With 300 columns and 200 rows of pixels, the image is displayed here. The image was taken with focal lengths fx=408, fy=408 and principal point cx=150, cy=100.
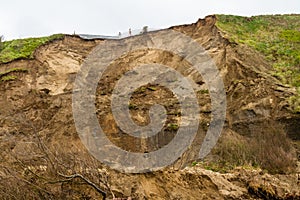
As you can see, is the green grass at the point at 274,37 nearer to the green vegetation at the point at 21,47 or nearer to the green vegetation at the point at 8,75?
the green vegetation at the point at 21,47

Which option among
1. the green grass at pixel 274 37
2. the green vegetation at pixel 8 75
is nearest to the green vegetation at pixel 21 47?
the green vegetation at pixel 8 75

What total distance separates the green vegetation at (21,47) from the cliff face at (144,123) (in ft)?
1.59

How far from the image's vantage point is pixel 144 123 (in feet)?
48.4

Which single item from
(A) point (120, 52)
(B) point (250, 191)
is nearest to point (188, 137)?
(B) point (250, 191)

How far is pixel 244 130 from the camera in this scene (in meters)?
12.6

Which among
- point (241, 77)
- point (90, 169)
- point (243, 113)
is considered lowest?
point (90, 169)

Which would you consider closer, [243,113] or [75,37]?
[243,113]

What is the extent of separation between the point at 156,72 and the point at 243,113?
5449 mm

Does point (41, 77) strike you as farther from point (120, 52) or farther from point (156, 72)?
point (156, 72)

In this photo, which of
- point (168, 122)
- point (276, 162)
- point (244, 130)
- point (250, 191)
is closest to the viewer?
point (250, 191)

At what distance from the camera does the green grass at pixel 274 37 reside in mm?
14367

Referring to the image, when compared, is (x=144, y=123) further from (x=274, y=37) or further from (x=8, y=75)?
(x=8, y=75)

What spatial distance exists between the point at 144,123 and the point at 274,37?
699 cm

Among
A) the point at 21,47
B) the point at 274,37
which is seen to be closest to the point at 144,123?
the point at 274,37
